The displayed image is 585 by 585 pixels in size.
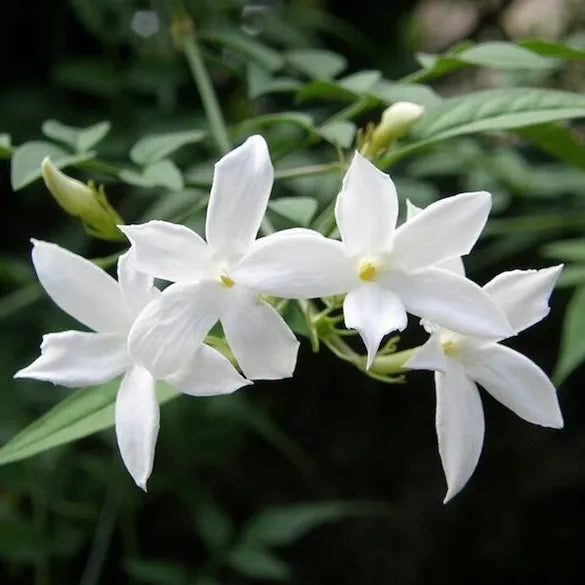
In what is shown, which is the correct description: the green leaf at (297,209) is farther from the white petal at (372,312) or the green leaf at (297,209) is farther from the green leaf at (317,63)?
the green leaf at (317,63)

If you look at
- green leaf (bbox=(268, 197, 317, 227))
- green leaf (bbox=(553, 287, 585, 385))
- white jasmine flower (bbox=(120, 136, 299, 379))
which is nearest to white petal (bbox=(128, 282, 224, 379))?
white jasmine flower (bbox=(120, 136, 299, 379))

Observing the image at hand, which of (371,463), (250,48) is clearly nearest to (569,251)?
(250,48)

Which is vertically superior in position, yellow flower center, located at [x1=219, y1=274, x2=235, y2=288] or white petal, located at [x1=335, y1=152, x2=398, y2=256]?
white petal, located at [x1=335, y1=152, x2=398, y2=256]

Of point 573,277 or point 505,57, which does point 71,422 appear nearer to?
point 505,57

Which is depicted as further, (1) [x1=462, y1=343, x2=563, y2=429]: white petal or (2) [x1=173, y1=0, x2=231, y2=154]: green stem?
(2) [x1=173, y1=0, x2=231, y2=154]: green stem

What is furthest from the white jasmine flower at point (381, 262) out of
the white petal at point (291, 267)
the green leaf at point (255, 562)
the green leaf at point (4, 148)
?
the green leaf at point (255, 562)

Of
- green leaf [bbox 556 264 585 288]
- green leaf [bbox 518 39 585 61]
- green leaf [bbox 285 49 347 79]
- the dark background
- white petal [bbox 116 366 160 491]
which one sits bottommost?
the dark background

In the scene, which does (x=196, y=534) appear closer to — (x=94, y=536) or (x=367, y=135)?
(x=94, y=536)

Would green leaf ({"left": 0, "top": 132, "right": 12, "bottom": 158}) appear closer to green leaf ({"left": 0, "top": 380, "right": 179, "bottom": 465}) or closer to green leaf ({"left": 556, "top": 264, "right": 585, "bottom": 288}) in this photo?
green leaf ({"left": 0, "top": 380, "right": 179, "bottom": 465})
